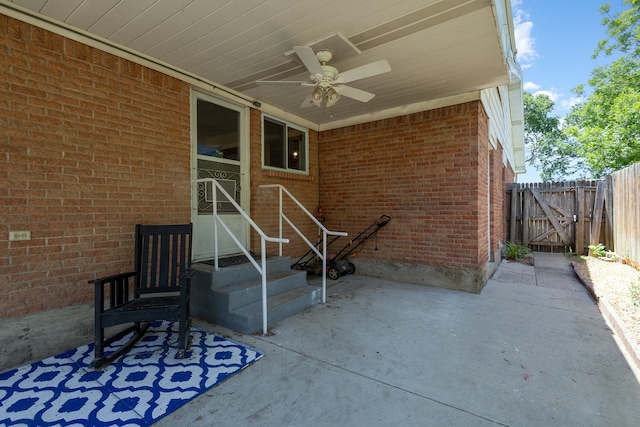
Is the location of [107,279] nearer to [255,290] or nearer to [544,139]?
[255,290]

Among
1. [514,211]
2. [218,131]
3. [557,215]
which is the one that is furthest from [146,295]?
[557,215]

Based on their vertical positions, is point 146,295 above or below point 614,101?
below

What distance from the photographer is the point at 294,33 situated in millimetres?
2859

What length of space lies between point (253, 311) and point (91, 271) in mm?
1693

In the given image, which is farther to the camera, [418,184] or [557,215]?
[557,215]

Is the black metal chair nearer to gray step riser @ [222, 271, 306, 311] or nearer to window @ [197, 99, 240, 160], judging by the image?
gray step riser @ [222, 271, 306, 311]

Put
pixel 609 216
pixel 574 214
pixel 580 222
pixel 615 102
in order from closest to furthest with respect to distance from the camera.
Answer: pixel 609 216, pixel 580 222, pixel 574 214, pixel 615 102

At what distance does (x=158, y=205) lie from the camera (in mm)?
3463

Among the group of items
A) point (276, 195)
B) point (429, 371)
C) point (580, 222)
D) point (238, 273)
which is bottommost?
point (429, 371)

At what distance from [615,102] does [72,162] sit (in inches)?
623

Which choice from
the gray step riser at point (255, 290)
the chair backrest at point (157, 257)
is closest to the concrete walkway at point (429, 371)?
the gray step riser at point (255, 290)

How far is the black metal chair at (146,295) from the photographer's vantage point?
2.35 meters

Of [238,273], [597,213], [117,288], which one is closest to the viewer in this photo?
[117,288]

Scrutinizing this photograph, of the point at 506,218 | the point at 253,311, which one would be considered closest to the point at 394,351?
the point at 253,311
